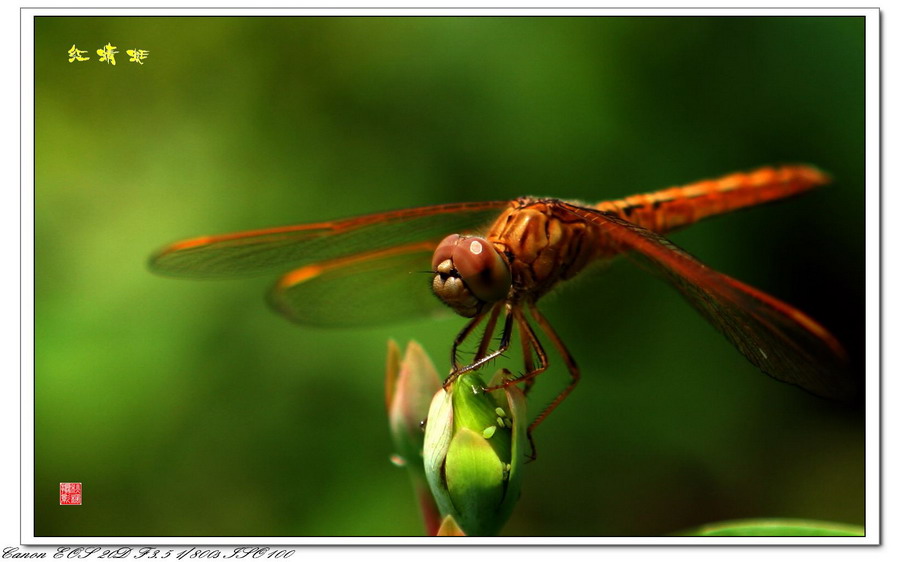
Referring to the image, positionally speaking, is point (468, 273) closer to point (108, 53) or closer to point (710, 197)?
point (710, 197)

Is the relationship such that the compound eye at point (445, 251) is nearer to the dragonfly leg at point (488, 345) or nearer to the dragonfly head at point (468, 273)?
the dragonfly head at point (468, 273)

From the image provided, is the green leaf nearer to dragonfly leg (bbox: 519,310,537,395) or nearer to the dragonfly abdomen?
dragonfly leg (bbox: 519,310,537,395)

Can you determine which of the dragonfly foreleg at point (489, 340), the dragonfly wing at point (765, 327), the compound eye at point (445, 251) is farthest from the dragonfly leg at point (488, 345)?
the dragonfly wing at point (765, 327)

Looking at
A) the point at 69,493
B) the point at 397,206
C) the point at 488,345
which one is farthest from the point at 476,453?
the point at 397,206

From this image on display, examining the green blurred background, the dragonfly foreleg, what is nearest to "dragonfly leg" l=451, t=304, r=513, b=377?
the dragonfly foreleg
